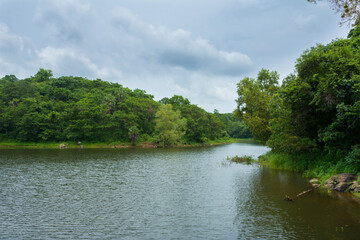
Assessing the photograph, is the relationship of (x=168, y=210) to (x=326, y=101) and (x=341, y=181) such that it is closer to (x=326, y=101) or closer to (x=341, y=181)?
(x=341, y=181)

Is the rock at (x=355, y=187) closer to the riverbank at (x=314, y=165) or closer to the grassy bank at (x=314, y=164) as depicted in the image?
the riverbank at (x=314, y=165)

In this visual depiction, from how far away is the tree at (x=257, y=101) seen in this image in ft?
132

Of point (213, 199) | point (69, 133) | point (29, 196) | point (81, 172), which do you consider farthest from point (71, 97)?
point (213, 199)

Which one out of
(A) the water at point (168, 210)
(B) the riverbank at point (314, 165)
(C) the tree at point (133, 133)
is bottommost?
(A) the water at point (168, 210)

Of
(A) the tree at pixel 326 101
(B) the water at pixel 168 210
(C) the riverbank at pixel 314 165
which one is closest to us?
(B) the water at pixel 168 210

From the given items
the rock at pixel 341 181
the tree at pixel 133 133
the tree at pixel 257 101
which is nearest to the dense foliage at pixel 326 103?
the rock at pixel 341 181

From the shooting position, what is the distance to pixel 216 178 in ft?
89.7

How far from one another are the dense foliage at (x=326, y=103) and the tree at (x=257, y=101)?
1029 centimetres

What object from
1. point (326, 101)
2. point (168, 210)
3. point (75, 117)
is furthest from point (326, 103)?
point (75, 117)

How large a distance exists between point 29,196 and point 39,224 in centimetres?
711

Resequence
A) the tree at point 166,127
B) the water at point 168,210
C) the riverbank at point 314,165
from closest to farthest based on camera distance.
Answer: the water at point 168,210, the riverbank at point 314,165, the tree at point 166,127

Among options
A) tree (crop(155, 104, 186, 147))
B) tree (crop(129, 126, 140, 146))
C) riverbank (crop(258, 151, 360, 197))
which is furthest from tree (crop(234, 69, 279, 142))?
tree (crop(129, 126, 140, 146))

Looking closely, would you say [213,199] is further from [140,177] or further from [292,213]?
[140,177]

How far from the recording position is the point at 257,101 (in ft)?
137
